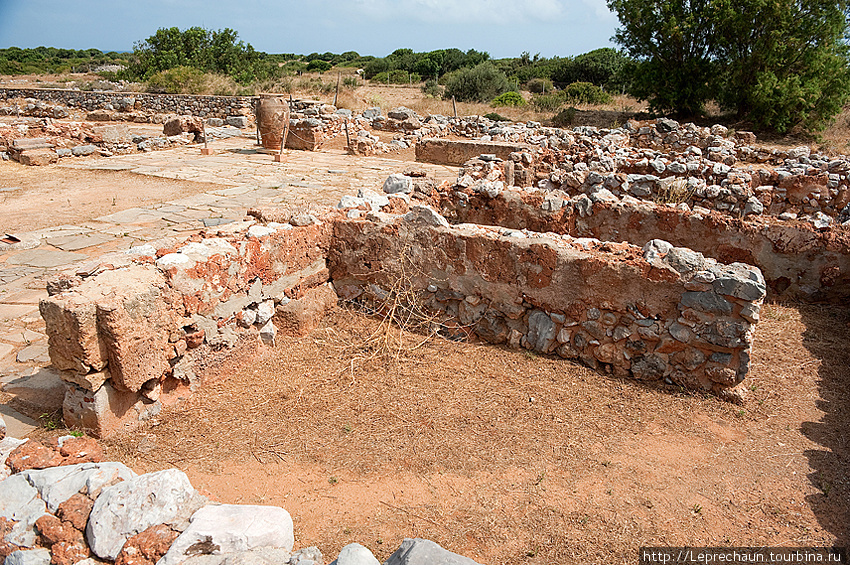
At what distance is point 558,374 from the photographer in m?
4.54

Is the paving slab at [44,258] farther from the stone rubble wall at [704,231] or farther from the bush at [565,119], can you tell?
the bush at [565,119]

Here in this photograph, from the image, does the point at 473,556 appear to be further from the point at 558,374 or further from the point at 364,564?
the point at 558,374

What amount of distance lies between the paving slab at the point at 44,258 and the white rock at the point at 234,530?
567 centimetres

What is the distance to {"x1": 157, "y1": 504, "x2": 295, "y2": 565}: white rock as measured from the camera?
2369 mm

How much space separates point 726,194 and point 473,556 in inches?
261

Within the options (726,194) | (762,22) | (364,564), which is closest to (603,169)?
(726,194)

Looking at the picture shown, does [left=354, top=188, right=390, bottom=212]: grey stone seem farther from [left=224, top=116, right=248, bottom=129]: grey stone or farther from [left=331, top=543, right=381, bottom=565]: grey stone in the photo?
[left=224, top=116, right=248, bottom=129]: grey stone

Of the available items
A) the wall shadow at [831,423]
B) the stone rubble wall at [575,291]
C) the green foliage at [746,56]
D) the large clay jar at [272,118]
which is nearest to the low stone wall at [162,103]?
the large clay jar at [272,118]

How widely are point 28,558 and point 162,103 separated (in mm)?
26778

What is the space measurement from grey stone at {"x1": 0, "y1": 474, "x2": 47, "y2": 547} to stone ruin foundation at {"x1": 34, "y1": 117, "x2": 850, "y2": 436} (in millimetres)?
1003

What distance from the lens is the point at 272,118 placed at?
1647 cm

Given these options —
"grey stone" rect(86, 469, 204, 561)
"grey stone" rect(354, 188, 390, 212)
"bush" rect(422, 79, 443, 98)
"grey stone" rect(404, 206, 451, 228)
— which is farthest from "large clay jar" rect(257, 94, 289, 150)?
"bush" rect(422, 79, 443, 98)

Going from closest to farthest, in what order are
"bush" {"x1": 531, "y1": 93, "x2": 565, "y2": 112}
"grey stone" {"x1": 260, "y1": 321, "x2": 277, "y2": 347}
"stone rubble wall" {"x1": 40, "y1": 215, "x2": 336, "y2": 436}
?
"stone rubble wall" {"x1": 40, "y1": 215, "x2": 336, "y2": 436}
"grey stone" {"x1": 260, "y1": 321, "x2": 277, "y2": 347}
"bush" {"x1": 531, "y1": 93, "x2": 565, "y2": 112}

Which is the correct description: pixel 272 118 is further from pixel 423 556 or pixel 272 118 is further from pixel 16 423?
pixel 423 556
